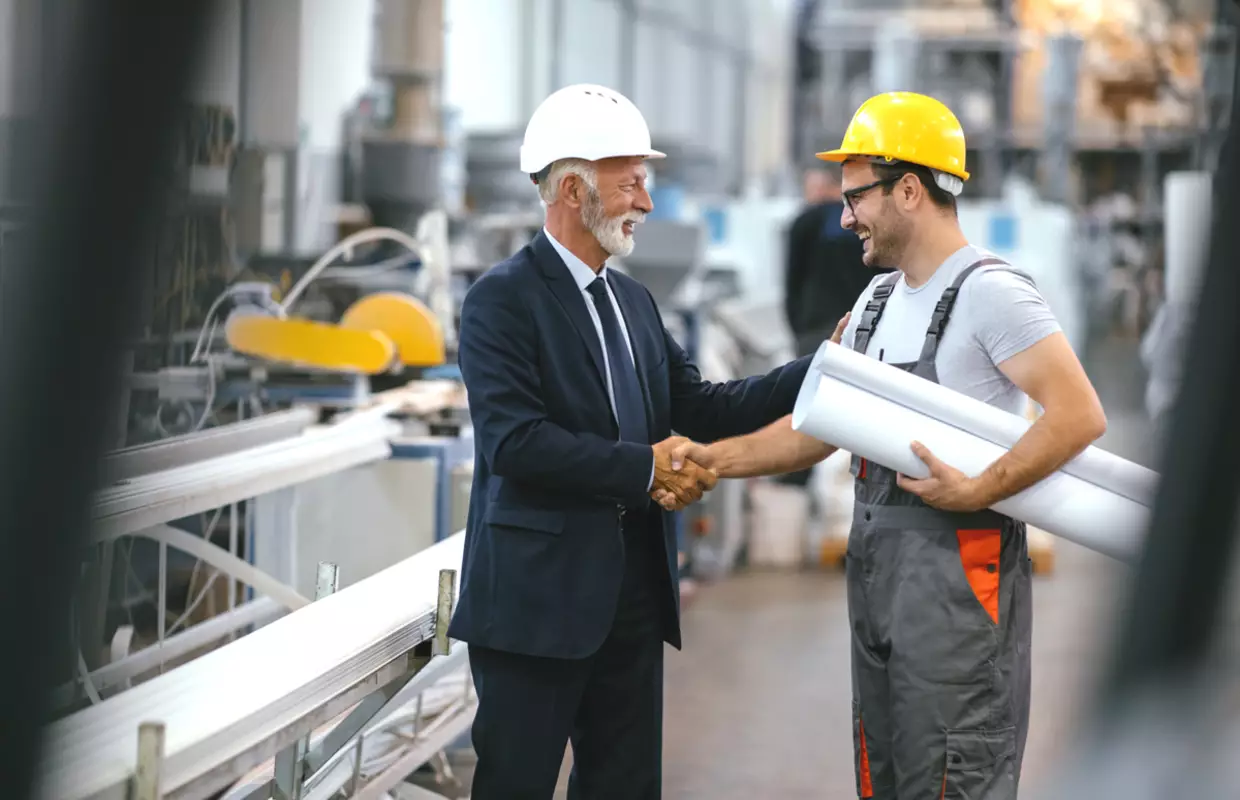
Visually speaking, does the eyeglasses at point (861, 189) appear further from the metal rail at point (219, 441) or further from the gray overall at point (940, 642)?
the metal rail at point (219, 441)

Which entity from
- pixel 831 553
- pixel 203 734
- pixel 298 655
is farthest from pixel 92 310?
pixel 831 553

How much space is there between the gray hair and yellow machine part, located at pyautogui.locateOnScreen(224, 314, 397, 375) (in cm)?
225

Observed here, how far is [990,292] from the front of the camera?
7.40ft

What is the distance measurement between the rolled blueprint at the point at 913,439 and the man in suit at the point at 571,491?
1.01 feet

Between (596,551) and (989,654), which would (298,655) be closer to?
(596,551)

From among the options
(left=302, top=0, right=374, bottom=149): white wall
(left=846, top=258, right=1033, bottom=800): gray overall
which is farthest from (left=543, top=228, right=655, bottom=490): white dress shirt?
(left=302, top=0, right=374, bottom=149): white wall

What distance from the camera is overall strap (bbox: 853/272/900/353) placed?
8.25ft

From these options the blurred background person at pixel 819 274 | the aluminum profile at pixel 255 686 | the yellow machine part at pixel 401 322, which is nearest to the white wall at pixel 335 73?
the blurred background person at pixel 819 274

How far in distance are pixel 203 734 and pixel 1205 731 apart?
6.01ft

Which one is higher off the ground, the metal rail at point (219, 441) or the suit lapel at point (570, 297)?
the suit lapel at point (570, 297)

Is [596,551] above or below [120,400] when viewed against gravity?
below

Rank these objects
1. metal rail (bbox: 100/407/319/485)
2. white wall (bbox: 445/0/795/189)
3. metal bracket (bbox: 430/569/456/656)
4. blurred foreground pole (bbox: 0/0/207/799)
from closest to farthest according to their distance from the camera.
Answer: blurred foreground pole (bbox: 0/0/207/799)
metal bracket (bbox: 430/569/456/656)
metal rail (bbox: 100/407/319/485)
white wall (bbox: 445/0/795/189)

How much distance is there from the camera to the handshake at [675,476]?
2.42 meters

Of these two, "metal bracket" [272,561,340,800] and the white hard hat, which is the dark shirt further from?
"metal bracket" [272,561,340,800]
